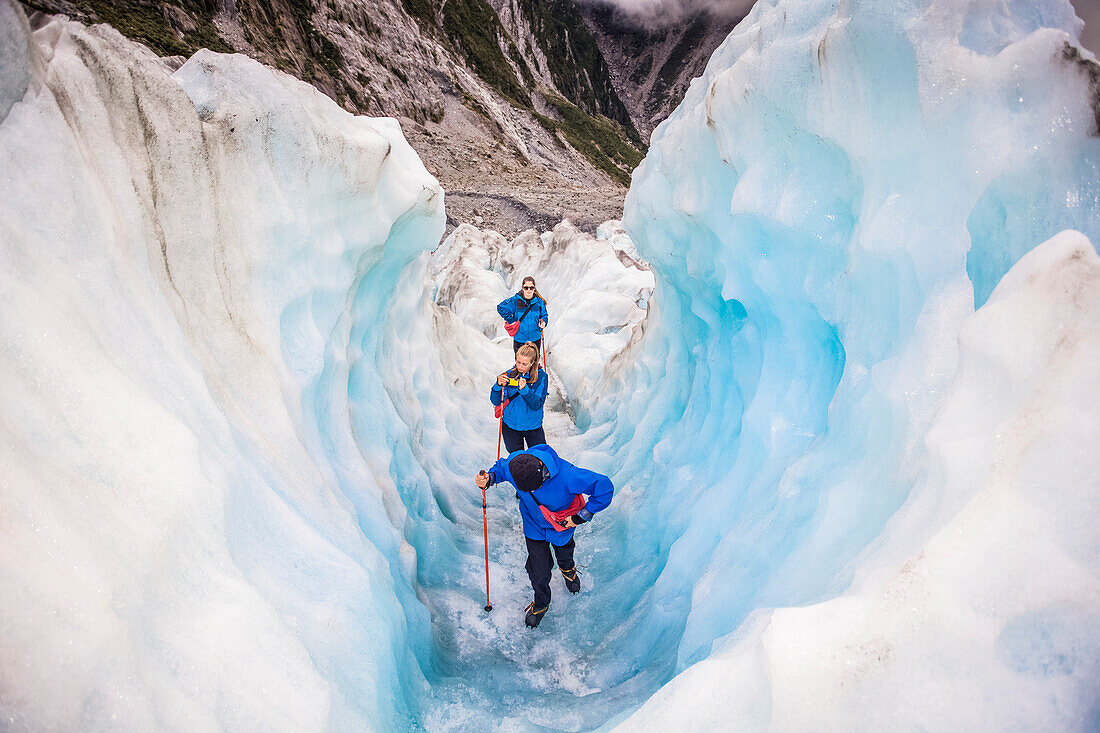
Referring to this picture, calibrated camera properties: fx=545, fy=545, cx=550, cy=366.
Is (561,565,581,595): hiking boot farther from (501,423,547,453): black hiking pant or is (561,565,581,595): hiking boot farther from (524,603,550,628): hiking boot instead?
(501,423,547,453): black hiking pant

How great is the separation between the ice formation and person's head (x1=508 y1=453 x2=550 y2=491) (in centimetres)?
90

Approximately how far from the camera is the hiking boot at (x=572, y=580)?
12.6ft

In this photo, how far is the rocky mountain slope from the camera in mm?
29281

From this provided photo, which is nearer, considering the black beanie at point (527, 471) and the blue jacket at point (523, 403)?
the black beanie at point (527, 471)

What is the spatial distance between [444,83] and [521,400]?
53.4 meters

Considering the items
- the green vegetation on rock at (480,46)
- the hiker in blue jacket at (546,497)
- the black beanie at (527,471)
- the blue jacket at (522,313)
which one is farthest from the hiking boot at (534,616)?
the green vegetation on rock at (480,46)

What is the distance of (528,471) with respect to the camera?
3055 millimetres

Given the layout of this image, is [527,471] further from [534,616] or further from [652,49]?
[652,49]

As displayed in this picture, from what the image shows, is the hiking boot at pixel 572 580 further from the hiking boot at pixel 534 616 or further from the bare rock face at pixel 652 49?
the bare rock face at pixel 652 49

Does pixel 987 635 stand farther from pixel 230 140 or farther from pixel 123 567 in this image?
pixel 230 140

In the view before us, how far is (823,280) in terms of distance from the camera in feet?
10.9

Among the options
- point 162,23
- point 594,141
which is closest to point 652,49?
point 594,141

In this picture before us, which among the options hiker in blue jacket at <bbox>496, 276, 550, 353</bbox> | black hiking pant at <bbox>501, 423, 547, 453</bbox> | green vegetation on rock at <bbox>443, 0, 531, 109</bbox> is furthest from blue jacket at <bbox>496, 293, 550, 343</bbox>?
green vegetation on rock at <bbox>443, 0, 531, 109</bbox>

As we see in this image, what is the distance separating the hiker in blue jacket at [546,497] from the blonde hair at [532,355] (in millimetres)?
944
